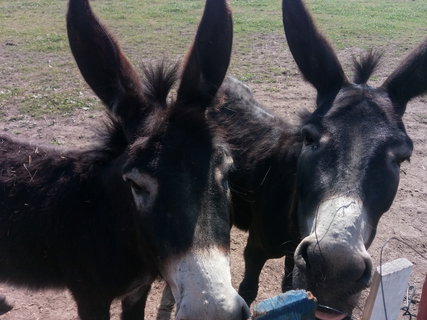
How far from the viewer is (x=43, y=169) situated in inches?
129

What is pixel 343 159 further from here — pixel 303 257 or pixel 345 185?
pixel 303 257

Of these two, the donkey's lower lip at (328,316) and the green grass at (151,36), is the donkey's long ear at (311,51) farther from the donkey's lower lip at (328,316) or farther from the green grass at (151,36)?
the green grass at (151,36)

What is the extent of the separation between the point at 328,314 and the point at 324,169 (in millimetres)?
953

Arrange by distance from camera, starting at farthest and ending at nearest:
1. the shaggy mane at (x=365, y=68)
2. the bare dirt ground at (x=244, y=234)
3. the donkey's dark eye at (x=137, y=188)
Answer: the bare dirt ground at (x=244, y=234) → the shaggy mane at (x=365, y=68) → the donkey's dark eye at (x=137, y=188)

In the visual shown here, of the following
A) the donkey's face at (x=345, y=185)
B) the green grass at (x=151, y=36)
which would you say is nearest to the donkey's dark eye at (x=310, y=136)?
the donkey's face at (x=345, y=185)

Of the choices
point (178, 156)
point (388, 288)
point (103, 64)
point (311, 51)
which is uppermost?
point (311, 51)

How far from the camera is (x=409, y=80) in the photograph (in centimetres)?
319

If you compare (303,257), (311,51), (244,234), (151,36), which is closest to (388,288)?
(303,257)

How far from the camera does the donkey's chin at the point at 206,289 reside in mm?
1986

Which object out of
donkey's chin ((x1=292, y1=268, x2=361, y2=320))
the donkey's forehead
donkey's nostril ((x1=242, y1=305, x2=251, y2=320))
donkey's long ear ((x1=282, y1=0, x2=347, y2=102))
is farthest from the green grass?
donkey's nostril ((x1=242, y1=305, x2=251, y2=320))

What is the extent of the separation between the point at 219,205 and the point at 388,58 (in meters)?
11.7

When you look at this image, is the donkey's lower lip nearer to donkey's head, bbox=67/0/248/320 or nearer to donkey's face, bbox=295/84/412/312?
donkey's face, bbox=295/84/412/312

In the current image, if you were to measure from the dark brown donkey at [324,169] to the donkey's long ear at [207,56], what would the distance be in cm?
21

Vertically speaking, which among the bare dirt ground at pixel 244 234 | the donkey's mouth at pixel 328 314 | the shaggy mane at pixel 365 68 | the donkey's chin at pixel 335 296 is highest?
the shaggy mane at pixel 365 68
